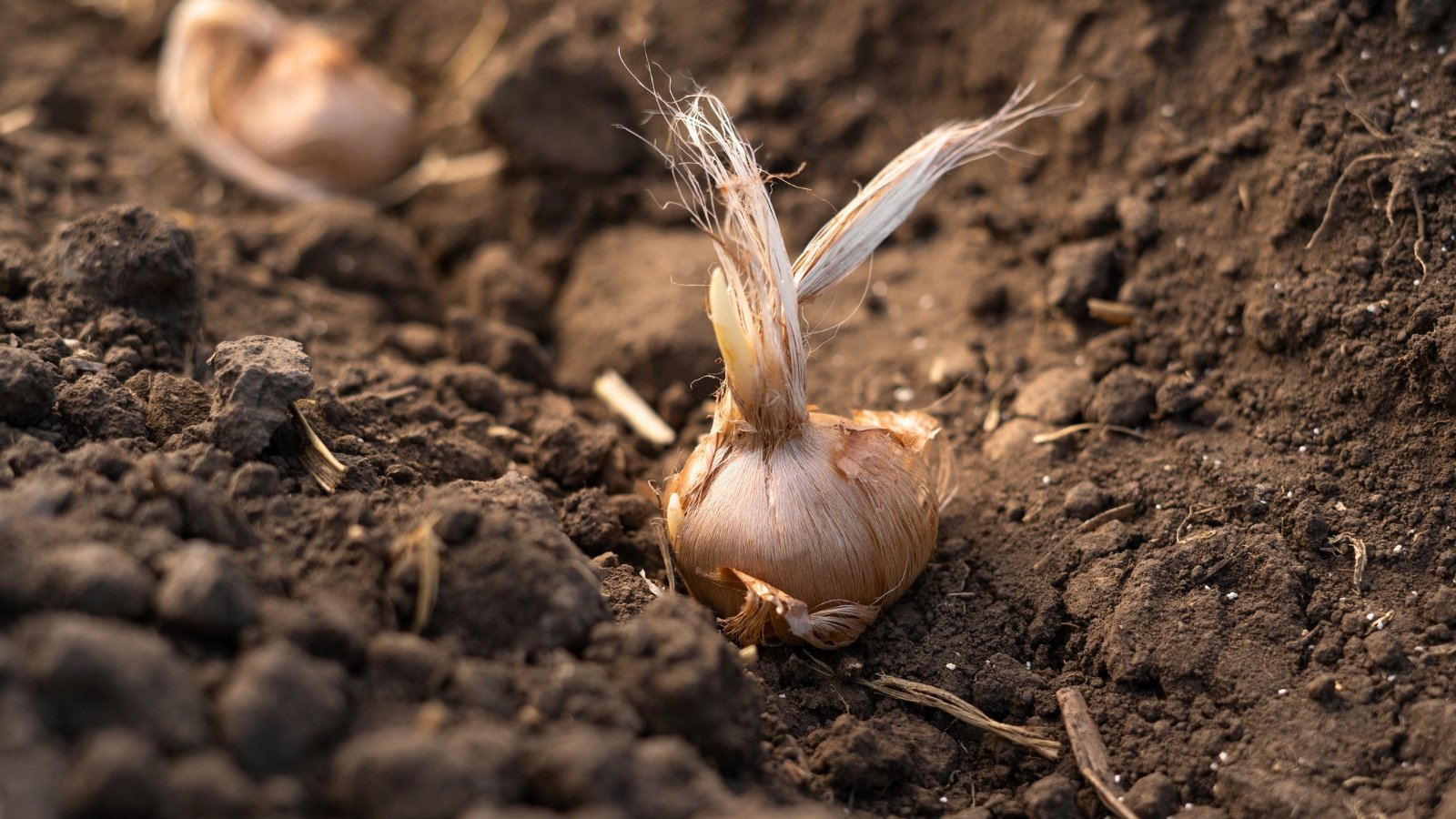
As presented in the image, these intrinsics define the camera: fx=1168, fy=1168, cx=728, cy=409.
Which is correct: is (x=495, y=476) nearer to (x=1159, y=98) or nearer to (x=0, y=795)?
(x=0, y=795)

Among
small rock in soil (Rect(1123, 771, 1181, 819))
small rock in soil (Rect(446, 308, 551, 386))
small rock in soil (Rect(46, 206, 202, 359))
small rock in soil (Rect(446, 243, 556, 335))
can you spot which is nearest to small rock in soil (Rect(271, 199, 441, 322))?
small rock in soil (Rect(446, 243, 556, 335))

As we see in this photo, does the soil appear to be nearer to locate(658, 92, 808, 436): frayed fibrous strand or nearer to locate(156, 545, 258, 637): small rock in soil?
locate(156, 545, 258, 637): small rock in soil

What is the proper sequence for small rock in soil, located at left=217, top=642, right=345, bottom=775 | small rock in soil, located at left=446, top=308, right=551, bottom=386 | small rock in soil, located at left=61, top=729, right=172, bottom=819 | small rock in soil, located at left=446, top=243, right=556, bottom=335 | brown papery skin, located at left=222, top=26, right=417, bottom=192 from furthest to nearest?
brown papery skin, located at left=222, top=26, right=417, bottom=192, small rock in soil, located at left=446, top=243, right=556, bottom=335, small rock in soil, located at left=446, top=308, right=551, bottom=386, small rock in soil, located at left=217, top=642, right=345, bottom=775, small rock in soil, located at left=61, top=729, right=172, bottom=819

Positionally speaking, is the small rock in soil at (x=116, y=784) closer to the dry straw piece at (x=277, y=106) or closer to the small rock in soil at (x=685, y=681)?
the small rock in soil at (x=685, y=681)

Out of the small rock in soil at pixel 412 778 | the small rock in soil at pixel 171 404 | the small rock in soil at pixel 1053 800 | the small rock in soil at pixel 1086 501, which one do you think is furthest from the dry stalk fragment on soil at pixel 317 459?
the small rock in soil at pixel 1086 501

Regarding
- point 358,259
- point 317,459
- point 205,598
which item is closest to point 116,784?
point 205,598

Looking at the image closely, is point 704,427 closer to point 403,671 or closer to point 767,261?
point 767,261
